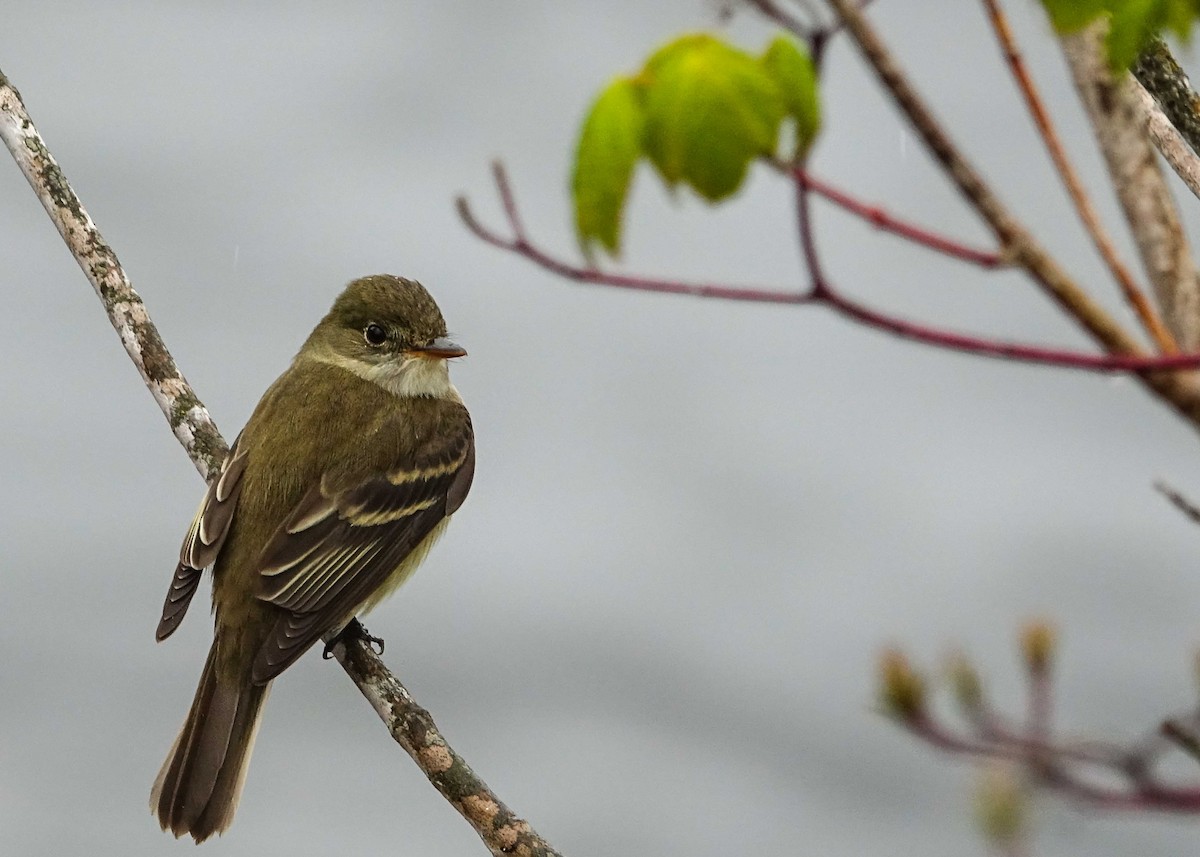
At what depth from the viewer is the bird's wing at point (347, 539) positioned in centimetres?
547

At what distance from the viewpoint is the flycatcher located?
5.52 m

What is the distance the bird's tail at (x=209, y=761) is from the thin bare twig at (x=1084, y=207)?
451 centimetres

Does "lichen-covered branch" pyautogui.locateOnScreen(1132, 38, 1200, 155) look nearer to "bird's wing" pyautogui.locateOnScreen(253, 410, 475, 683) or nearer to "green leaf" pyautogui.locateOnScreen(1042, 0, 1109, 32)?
"green leaf" pyautogui.locateOnScreen(1042, 0, 1109, 32)

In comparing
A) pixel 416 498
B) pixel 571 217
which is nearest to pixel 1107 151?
pixel 571 217

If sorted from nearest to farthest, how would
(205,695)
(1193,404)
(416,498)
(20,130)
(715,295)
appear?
1. (1193,404)
2. (715,295)
3. (20,130)
4. (205,695)
5. (416,498)

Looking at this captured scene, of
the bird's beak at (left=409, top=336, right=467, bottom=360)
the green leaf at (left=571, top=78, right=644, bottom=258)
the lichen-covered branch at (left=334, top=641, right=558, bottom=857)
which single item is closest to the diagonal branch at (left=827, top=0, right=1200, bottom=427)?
the green leaf at (left=571, top=78, right=644, bottom=258)

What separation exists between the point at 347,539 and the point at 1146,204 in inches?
183

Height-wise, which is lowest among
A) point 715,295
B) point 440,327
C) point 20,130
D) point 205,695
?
point 715,295

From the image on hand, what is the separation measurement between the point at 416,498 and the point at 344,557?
56cm

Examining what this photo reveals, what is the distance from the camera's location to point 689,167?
169cm

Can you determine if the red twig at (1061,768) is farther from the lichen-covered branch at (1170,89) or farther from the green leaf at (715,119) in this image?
the lichen-covered branch at (1170,89)

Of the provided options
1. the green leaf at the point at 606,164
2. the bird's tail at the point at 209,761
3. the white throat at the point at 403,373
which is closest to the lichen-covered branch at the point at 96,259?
the bird's tail at the point at 209,761

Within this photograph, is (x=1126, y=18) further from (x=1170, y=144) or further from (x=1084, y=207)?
(x=1170, y=144)

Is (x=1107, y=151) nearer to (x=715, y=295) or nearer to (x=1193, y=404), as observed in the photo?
(x=1193, y=404)
